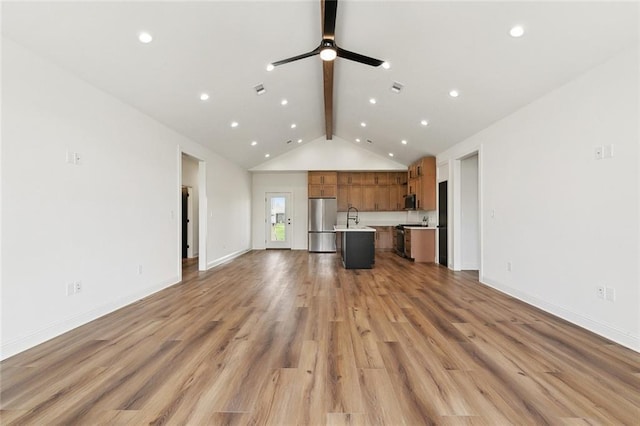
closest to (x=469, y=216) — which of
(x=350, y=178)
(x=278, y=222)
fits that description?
(x=350, y=178)

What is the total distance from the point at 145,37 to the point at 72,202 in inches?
67.3

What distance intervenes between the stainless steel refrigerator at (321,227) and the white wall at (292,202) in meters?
0.79

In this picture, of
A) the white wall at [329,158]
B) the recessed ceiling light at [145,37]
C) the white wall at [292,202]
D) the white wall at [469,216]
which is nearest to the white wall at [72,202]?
the recessed ceiling light at [145,37]

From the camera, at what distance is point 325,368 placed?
6.84ft

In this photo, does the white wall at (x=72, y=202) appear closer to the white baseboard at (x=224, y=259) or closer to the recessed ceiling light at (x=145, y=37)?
the recessed ceiling light at (x=145, y=37)

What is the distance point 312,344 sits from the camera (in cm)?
248

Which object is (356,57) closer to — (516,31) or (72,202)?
(516,31)

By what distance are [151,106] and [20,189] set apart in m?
1.90

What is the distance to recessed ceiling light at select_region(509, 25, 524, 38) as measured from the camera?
259 centimetres

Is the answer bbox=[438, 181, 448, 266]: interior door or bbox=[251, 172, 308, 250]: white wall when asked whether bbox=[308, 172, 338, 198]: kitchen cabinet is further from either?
bbox=[438, 181, 448, 266]: interior door

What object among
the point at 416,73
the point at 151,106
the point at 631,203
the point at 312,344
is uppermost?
the point at 416,73

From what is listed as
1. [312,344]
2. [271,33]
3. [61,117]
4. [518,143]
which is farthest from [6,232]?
[518,143]


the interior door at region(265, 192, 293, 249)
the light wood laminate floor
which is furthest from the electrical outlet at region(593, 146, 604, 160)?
the interior door at region(265, 192, 293, 249)

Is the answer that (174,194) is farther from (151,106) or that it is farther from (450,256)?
(450,256)
